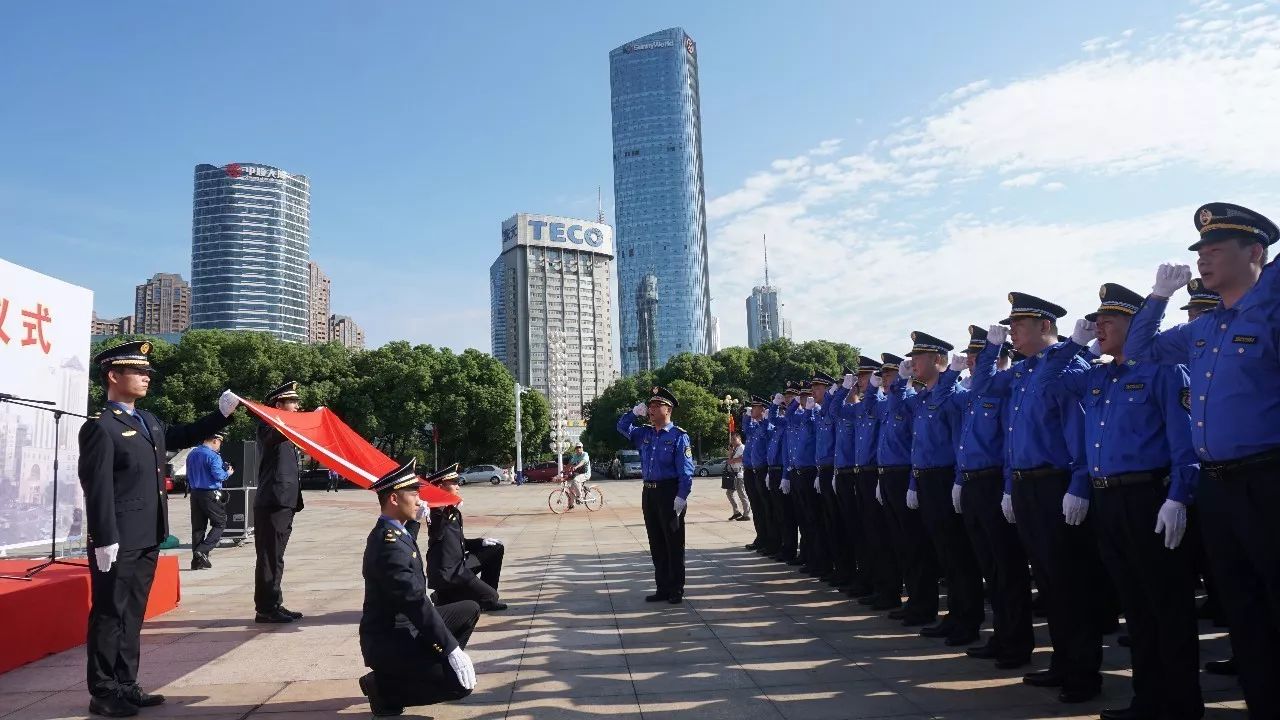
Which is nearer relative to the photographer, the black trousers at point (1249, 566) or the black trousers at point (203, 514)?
the black trousers at point (1249, 566)

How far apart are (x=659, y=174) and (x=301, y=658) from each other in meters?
149

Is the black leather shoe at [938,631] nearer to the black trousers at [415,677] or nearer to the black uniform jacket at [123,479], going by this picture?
the black trousers at [415,677]

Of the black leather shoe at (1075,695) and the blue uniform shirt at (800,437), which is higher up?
the blue uniform shirt at (800,437)

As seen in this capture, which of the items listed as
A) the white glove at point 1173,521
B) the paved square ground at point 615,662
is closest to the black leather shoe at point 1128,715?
the paved square ground at point 615,662

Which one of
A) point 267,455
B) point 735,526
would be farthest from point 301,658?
point 735,526

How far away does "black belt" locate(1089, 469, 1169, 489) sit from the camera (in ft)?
13.4

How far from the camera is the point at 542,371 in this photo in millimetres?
105812

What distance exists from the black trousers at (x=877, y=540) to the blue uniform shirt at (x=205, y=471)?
9.68m

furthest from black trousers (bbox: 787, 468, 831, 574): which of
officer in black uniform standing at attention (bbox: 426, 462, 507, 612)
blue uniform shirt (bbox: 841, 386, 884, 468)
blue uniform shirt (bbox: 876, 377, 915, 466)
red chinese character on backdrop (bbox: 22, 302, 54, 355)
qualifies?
red chinese character on backdrop (bbox: 22, 302, 54, 355)

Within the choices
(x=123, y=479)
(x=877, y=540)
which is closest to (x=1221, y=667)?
(x=877, y=540)

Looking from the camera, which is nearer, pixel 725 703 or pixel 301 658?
pixel 725 703

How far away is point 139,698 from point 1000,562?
5658 millimetres

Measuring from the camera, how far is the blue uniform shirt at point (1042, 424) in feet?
15.7

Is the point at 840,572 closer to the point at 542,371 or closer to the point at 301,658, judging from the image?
the point at 301,658
